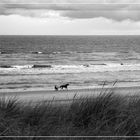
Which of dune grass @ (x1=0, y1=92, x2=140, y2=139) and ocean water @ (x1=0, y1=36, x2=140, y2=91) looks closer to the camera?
dune grass @ (x1=0, y1=92, x2=140, y2=139)

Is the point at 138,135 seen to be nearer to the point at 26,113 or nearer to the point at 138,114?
the point at 138,114

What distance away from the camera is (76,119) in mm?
4668

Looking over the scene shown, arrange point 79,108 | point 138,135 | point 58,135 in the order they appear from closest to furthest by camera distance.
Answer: point 58,135, point 138,135, point 79,108

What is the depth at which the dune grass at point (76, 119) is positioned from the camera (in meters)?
4.12

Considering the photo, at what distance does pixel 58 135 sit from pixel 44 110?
0.87 metres

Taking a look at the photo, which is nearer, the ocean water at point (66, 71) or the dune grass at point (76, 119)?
the dune grass at point (76, 119)

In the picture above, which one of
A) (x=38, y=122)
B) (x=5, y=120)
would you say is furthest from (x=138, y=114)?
(x=5, y=120)

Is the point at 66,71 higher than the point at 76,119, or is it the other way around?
the point at 76,119

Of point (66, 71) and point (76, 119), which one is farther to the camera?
point (66, 71)

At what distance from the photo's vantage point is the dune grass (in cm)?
412

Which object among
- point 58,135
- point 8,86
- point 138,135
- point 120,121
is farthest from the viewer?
point 8,86

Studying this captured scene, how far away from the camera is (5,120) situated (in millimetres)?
4246

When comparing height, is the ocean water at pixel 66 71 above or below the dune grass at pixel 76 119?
below

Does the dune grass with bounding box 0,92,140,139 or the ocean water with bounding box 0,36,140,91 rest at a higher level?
the dune grass with bounding box 0,92,140,139
